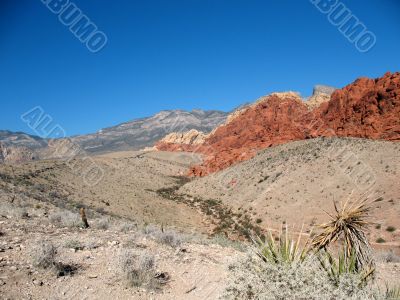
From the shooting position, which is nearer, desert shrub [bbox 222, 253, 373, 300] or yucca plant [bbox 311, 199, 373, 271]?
desert shrub [bbox 222, 253, 373, 300]

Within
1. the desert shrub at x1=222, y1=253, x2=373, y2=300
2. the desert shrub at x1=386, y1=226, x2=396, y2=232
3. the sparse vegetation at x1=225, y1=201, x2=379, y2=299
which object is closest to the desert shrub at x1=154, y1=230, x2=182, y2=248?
the sparse vegetation at x1=225, y1=201, x2=379, y2=299

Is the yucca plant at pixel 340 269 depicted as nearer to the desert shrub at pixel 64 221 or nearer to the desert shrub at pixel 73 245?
the desert shrub at pixel 73 245

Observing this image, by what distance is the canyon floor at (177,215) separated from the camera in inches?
266

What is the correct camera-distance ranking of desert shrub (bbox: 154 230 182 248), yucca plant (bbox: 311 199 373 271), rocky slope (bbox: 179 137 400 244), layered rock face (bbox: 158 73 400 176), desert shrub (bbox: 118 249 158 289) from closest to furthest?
yucca plant (bbox: 311 199 373 271) → desert shrub (bbox: 118 249 158 289) → desert shrub (bbox: 154 230 182 248) → rocky slope (bbox: 179 137 400 244) → layered rock face (bbox: 158 73 400 176)

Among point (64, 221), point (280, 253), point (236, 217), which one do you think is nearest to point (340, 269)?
point (280, 253)

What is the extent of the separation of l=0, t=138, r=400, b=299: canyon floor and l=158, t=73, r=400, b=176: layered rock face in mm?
4868

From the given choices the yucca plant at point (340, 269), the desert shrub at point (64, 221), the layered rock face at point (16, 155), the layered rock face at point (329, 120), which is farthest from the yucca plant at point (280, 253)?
the layered rock face at point (16, 155)

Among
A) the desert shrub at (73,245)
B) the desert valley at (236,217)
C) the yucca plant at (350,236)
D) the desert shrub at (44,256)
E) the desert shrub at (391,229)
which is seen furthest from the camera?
the desert shrub at (391,229)

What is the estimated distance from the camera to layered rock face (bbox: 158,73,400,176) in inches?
1607

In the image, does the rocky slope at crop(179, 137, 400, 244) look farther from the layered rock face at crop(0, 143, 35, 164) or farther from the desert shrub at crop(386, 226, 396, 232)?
the layered rock face at crop(0, 143, 35, 164)

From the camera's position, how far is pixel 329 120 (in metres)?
50.5

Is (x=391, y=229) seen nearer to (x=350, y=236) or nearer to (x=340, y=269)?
(x=350, y=236)

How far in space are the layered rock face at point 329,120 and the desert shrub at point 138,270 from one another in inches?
1419

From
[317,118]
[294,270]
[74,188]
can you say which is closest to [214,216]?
[74,188]
